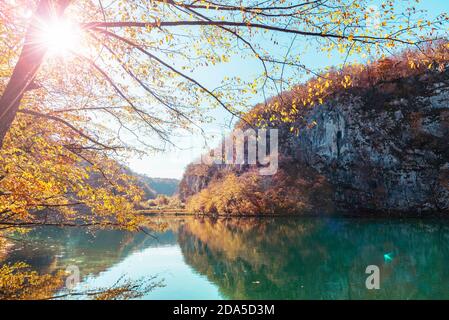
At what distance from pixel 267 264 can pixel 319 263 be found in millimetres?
2219

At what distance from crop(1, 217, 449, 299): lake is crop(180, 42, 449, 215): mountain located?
1793 centimetres

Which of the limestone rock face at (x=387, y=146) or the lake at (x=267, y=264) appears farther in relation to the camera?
the limestone rock face at (x=387, y=146)

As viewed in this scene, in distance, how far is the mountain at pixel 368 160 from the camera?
3875 centimetres

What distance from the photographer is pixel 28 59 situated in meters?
3.72

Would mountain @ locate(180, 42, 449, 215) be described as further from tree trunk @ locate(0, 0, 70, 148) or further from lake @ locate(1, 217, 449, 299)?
tree trunk @ locate(0, 0, 70, 148)

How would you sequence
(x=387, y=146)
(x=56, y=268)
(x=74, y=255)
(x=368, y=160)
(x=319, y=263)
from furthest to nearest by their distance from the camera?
(x=368, y=160) → (x=387, y=146) → (x=74, y=255) → (x=319, y=263) → (x=56, y=268)

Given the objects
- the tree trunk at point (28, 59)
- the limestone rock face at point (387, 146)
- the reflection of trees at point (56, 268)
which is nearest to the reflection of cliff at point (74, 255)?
the reflection of trees at point (56, 268)

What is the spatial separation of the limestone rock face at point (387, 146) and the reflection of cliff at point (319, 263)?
1684 centimetres

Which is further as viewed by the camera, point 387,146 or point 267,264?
point 387,146

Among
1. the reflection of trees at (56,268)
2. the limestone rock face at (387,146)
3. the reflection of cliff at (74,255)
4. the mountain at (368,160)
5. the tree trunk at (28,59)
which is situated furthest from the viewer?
the mountain at (368,160)

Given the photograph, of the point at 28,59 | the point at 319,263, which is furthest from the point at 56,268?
the point at 28,59

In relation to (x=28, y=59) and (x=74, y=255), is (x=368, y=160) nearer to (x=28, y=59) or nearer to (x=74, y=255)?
(x=74, y=255)

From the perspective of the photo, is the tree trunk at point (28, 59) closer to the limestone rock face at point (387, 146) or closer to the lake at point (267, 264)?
the lake at point (267, 264)

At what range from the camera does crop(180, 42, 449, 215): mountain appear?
3875 cm
